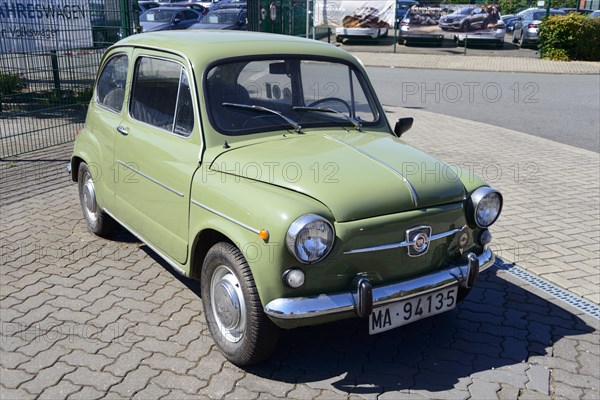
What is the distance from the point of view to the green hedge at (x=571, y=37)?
2170 cm

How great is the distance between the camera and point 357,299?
3350 millimetres

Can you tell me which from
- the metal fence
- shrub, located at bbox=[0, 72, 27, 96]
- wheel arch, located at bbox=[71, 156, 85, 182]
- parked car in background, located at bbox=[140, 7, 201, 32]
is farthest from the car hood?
parked car in background, located at bbox=[140, 7, 201, 32]

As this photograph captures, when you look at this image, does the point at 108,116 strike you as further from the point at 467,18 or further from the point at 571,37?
the point at 467,18

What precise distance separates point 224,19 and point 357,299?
1918 cm

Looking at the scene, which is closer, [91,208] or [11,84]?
[91,208]

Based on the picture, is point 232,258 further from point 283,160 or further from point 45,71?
point 45,71

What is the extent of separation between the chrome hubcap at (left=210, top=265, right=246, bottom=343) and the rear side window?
107 centimetres

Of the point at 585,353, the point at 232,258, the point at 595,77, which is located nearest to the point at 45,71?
the point at 232,258

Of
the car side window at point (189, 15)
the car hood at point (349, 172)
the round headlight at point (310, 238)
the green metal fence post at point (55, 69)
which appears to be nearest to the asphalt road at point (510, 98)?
the car hood at point (349, 172)

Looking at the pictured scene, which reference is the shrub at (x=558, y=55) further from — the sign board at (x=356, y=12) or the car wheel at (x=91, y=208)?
the car wheel at (x=91, y=208)

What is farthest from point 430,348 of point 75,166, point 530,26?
point 530,26

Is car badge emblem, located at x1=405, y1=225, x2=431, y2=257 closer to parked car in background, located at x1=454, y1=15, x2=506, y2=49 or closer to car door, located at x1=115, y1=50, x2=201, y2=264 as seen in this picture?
car door, located at x1=115, y1=50, x2=201, y2=264

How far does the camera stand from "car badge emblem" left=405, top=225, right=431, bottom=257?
357cm

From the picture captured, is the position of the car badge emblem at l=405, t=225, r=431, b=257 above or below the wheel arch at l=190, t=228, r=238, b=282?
above
